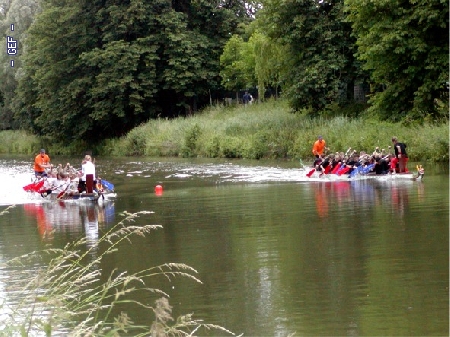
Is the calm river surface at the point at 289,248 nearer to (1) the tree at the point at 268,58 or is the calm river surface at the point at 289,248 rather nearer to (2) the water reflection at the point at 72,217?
(2) the water reflection at the point at 72,217

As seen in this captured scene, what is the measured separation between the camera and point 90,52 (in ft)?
209

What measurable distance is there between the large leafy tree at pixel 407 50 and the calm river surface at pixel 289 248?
31.5ft

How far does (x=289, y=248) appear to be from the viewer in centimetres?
1570

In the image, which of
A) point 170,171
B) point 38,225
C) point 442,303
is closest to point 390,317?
point 442,303

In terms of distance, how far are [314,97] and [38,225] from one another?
30071mm

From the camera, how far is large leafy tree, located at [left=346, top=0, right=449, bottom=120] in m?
39.0

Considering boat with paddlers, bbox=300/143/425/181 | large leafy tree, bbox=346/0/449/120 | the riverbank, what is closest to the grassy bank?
the riverbank

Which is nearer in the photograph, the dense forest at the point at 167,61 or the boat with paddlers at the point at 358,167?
the boat with paddlers at the point at 358,167

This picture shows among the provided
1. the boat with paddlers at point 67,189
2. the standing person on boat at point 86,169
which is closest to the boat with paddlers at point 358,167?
the boat with paddlers at point 67,189

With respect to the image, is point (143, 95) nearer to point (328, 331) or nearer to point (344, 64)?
point (344, 64)

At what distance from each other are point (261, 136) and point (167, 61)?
1970 cm

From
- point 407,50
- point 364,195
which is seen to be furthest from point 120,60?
point 364,195

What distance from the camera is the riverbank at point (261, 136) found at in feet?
125

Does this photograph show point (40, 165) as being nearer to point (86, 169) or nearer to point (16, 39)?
point (86, 169)
